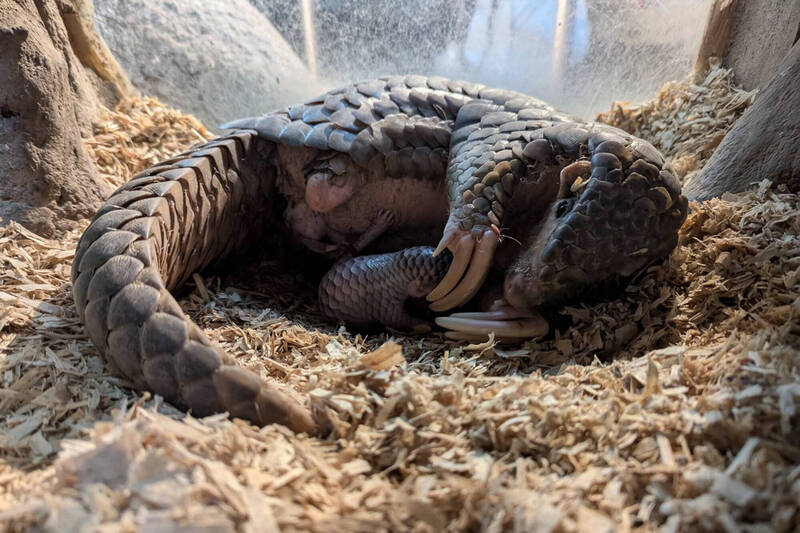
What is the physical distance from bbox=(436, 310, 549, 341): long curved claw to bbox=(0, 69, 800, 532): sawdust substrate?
58 mm

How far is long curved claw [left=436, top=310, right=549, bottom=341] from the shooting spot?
219cm

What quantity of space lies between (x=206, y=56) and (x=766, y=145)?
3412mm

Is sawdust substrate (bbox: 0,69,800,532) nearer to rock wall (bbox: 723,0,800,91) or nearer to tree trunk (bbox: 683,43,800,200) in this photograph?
tree trunk (bbox: 683,43,800,200)

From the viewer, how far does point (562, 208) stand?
7.09ft

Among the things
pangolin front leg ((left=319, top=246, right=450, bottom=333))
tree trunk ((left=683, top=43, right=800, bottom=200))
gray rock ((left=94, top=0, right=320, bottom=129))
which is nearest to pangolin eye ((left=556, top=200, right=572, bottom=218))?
pangolin front leg ((left=319, top=246, right=450, bottom=333))

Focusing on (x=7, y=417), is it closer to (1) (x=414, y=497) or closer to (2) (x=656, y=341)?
(1) (x=414, y=497)

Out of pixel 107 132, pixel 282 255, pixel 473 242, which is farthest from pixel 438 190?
pixel 107 132

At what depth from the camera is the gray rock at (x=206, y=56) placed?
3850 millimetres

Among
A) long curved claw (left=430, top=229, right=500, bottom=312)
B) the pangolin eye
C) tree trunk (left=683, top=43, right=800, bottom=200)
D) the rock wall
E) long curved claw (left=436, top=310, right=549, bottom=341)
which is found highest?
the rock wall

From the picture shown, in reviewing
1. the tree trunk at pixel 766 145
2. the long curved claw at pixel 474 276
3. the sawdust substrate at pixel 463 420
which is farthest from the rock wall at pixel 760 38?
the long curved claw at pixel 474 276

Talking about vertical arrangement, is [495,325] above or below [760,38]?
below

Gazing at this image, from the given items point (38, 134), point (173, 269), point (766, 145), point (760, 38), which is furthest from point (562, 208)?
point (38, 134)

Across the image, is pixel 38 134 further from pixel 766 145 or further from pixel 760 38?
pixel 760 38

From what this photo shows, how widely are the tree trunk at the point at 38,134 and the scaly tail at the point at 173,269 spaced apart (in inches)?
21.7
